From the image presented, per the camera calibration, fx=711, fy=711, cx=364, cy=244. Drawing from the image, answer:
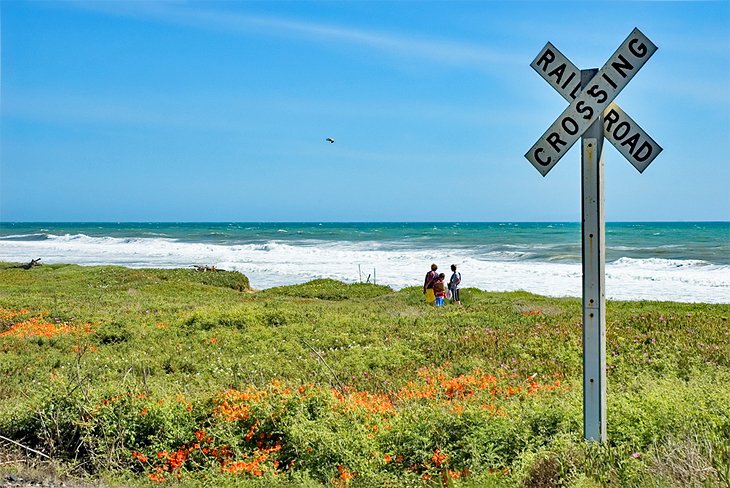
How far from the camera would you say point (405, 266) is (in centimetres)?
6359

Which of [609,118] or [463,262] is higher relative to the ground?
[609,118]

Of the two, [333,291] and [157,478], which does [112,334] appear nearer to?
[157,478]

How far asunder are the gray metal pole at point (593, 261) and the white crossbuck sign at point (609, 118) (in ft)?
0.43

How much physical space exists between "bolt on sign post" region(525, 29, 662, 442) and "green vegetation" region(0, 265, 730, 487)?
2.33ft

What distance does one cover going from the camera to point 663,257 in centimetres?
6412

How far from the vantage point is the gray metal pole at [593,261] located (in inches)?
233

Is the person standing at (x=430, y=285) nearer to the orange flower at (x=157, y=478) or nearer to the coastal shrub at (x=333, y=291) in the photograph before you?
the coastal shrub at (x=333, y=291)

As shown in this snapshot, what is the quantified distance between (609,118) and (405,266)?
190 feet

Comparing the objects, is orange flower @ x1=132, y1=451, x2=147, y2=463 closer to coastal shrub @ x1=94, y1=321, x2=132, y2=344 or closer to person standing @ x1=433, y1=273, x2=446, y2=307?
coastal shrub @ x1=94, y1=321, x2=132, y2=344

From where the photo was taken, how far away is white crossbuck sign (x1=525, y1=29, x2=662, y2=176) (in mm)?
5668

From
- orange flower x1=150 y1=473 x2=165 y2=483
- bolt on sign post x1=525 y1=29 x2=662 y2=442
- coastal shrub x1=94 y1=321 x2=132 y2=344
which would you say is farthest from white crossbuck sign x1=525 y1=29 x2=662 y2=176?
coastal shrub x1=94 y1=321 x2=132 y2=344

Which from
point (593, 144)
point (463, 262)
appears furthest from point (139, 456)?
point (463, 262)

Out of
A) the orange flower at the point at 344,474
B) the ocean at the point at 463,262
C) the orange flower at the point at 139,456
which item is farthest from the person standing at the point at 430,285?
the orange flower at the point at 344,474

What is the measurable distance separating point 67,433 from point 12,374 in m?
5.77
